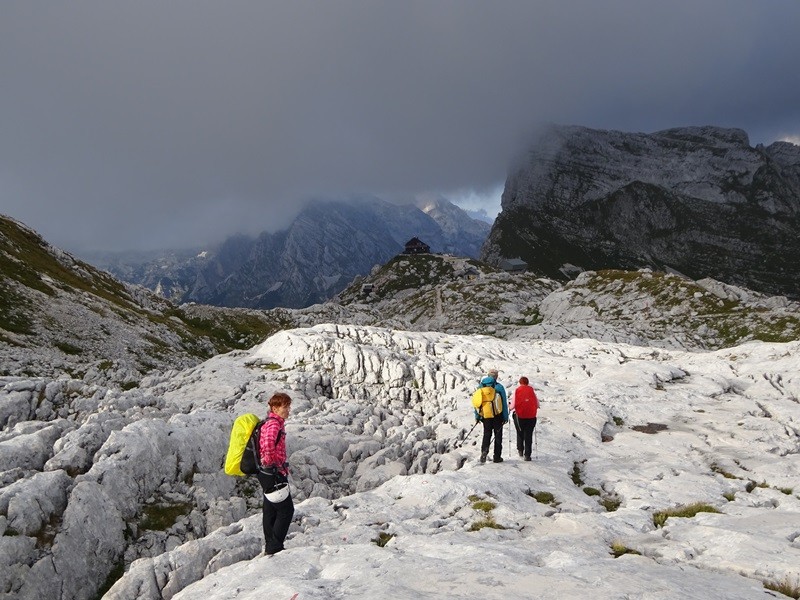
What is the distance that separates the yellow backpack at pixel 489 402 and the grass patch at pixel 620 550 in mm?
9324

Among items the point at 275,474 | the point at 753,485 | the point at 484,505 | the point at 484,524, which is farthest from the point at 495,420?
the point at 275,474

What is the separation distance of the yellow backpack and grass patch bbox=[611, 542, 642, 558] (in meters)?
9.32

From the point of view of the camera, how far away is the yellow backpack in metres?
21.8

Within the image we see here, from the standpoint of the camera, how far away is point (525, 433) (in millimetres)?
23453

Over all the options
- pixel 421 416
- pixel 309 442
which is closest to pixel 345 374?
pixel 421 416

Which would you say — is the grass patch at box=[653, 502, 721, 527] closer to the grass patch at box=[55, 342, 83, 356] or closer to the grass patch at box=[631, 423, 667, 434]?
the grass patch at box=[631, 423, 667, 434]

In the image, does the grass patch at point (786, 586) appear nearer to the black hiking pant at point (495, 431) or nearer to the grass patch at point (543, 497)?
the grass patch at point (543, 497)

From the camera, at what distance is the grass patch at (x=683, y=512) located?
16.0 meters

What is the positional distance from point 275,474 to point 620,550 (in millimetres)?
9691

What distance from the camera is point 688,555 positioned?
11.9 m

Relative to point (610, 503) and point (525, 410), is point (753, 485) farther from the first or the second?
point (525, 410)

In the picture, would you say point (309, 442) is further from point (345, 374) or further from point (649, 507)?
point (649, 507)

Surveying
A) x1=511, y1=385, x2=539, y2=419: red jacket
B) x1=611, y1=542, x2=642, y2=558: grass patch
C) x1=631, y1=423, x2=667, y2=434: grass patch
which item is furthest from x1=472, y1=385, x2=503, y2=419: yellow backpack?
x1=631, y1=423, x2=667, y2=434: grass patch

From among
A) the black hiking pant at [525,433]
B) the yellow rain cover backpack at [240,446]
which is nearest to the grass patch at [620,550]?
the yellow rain cover backpack at [240,446]
